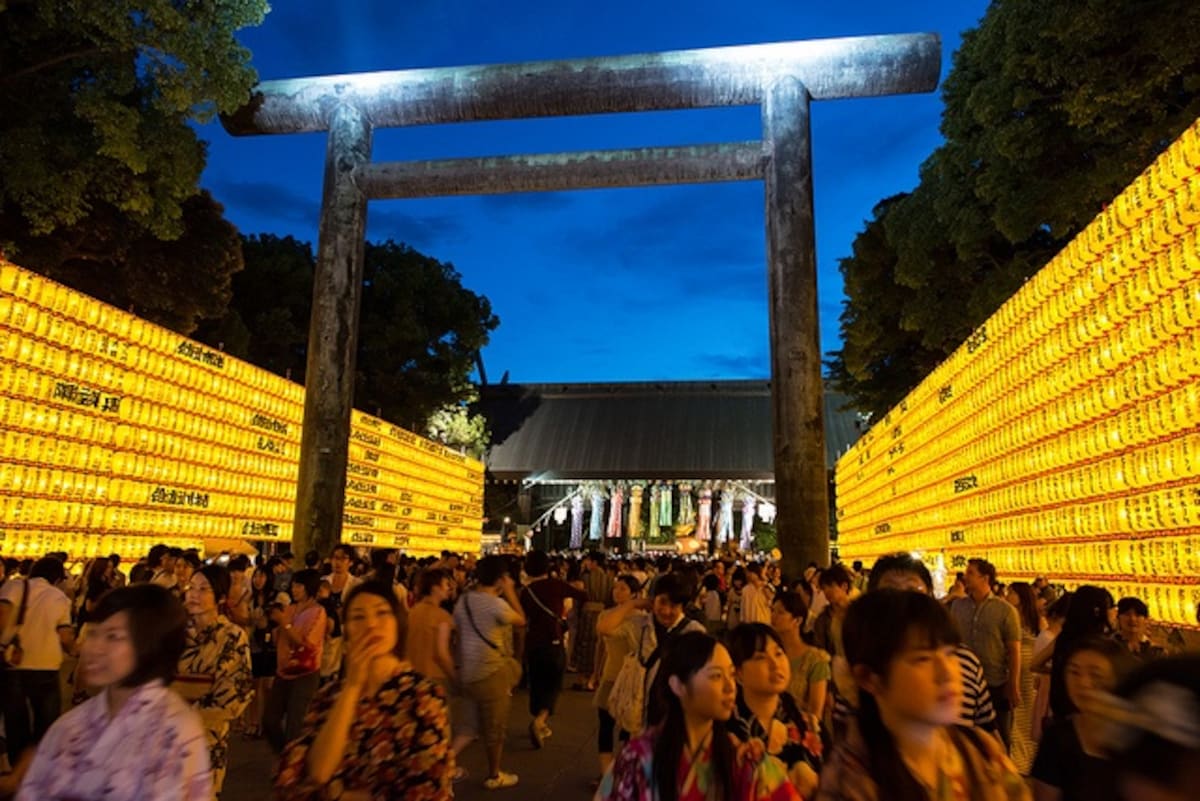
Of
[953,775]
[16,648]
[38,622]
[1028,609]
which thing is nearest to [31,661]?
[16,648]

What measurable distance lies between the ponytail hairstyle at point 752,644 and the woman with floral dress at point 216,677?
9.57 ft

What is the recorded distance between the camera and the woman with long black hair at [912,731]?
212 centimetres

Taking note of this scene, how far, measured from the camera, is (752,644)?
322 cm

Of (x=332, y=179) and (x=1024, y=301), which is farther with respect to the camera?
(x=332, y=179)

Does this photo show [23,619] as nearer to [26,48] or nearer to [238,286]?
[26,48]

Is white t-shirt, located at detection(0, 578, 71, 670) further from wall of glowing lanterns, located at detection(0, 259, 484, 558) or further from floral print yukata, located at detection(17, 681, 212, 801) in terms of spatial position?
wall of glowing lanterns, located at detection(0, 259, 484, 558)

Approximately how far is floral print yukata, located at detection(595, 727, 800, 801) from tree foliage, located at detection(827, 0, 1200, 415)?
12061 mm

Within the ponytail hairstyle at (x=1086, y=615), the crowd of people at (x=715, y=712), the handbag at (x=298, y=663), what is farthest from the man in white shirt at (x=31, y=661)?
the ponytail hairstyle at (x=1086, y=615)

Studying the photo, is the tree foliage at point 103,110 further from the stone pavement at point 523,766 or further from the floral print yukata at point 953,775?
the floral print yukata at point 953,775

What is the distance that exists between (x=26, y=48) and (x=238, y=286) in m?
14.9

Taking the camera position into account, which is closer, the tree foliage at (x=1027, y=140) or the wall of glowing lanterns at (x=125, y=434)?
the wall of glowing lanterns at (x=125, y=434)

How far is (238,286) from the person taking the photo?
26.0 metres

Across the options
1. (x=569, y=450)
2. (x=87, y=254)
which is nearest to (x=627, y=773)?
(x=87, y=254)

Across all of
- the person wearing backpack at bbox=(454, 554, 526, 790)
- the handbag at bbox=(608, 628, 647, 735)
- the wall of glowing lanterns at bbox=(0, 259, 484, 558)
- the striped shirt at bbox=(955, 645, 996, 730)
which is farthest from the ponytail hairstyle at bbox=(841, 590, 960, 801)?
the wall of glowing lanterns at bbox=(0, 259, 484, 558)
